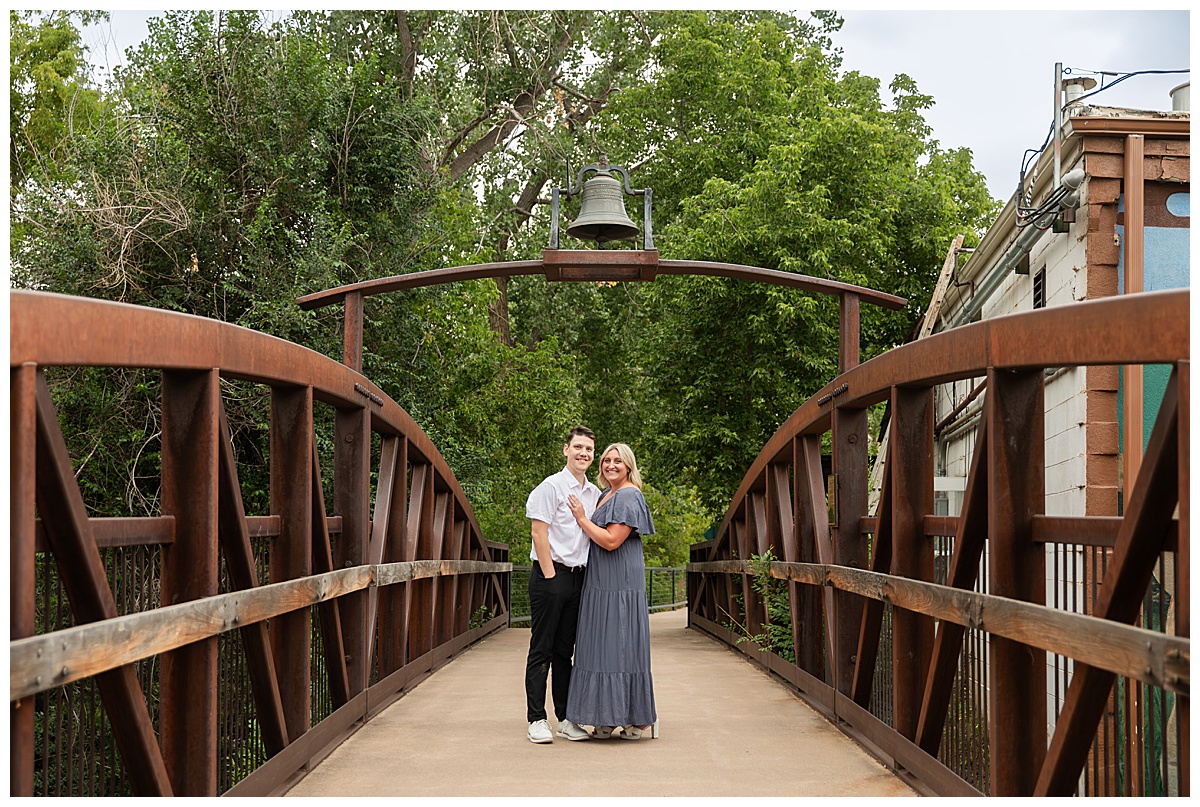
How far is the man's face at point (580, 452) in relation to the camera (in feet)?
19.7

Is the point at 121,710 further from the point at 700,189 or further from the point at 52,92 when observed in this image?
the point at 52,92

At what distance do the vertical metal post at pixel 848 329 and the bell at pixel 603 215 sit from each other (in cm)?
139

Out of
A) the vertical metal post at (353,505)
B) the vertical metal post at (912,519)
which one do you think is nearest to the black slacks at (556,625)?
the vertical metal post at (353,505)

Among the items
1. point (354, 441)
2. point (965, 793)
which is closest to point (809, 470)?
point (354, 441)

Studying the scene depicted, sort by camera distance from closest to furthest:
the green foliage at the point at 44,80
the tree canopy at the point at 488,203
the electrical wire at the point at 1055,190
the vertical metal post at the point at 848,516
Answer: the vertical metal post at the point at 848,516 → the electrical wire at the point at 1055,190 → the tree canopy at the point at 488,203 → the green foliage at the point at 44,80

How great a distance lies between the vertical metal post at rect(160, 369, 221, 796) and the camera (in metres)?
3.81

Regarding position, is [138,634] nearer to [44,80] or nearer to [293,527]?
[293,527]

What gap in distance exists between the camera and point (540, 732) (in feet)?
18.9

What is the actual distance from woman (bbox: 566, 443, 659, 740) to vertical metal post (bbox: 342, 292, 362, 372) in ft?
5.91

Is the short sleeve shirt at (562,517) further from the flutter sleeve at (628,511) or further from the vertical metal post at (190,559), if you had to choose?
the vertical metal post at (190,559)

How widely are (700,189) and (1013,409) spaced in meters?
16.1

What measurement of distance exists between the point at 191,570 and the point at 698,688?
15.3 ft

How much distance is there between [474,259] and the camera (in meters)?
17.8

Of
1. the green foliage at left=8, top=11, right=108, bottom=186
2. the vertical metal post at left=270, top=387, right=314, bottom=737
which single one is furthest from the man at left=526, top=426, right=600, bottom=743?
the green foliage at left=8, top=11, right=108, bottom=186
